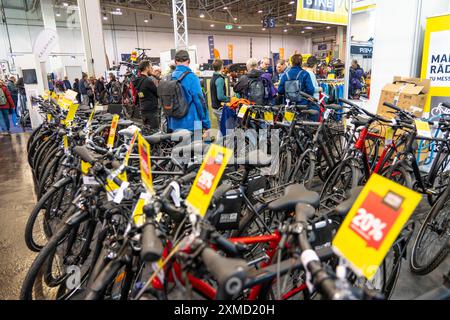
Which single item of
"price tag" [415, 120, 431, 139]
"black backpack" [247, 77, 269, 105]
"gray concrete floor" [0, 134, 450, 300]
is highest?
"black backpack" [247, 77, 269, 105]

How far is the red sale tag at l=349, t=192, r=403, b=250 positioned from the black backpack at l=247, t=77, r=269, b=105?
397 centimetres

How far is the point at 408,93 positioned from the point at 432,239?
206 centimetres

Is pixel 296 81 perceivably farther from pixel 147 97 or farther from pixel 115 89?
pixel 115 89

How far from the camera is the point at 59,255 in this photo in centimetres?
210

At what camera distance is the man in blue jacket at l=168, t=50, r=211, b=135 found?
11.6 feet

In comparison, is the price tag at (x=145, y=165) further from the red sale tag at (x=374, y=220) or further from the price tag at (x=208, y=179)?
the red sale tag at (x=374, y=220)

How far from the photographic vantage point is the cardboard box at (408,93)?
3.68m

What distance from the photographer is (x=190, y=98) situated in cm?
359

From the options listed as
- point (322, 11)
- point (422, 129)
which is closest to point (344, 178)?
point (422, 129)

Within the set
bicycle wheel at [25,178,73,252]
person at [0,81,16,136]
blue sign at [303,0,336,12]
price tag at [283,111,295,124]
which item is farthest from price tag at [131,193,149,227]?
person at [0,81,16,136]

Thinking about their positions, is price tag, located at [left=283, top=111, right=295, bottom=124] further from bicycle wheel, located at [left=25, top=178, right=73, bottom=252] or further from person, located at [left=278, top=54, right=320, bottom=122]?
bicycle wheel, located at [left=25, top=178, right=73, bottom=252]

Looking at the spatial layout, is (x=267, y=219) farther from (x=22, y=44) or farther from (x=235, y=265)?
(x=22, y=44)

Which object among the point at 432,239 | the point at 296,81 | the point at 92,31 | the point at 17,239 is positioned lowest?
the point at 17,239

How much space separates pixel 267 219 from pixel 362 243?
4.58ft
